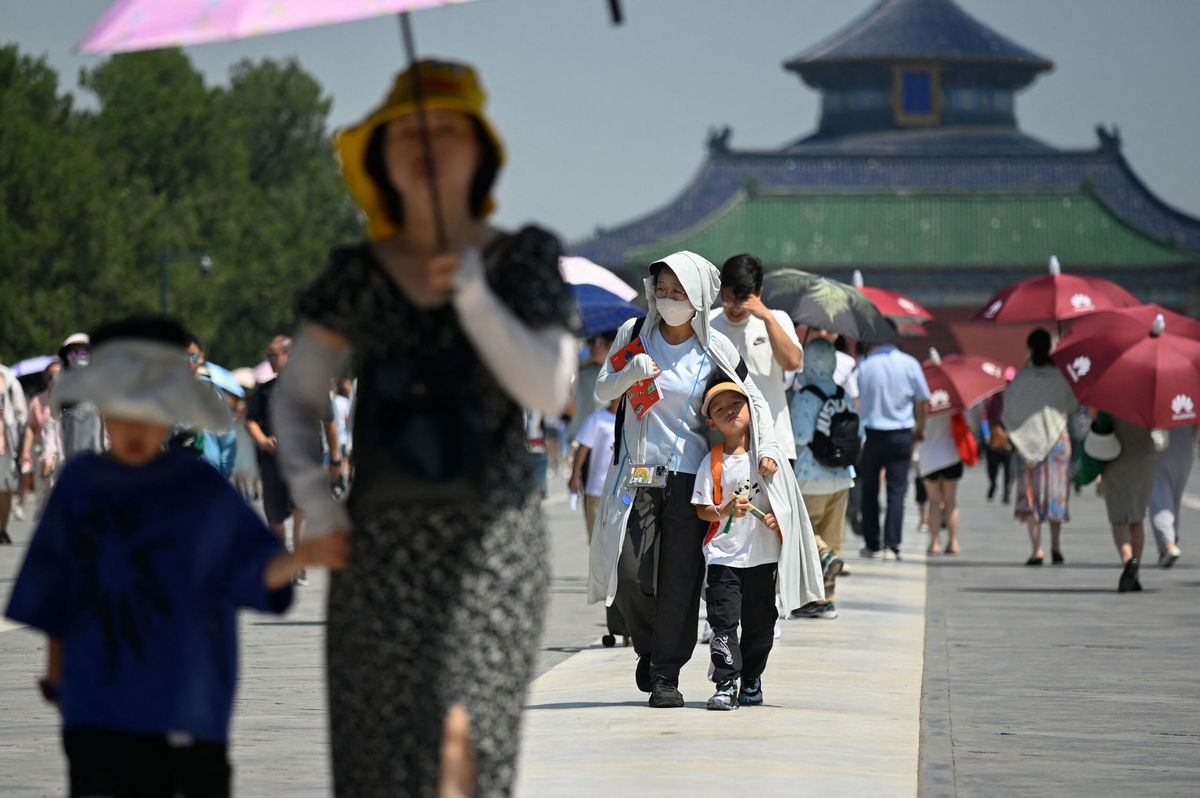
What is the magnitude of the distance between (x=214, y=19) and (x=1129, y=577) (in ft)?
36.4

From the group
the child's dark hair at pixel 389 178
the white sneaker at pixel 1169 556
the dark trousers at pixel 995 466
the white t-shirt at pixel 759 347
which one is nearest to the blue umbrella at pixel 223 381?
the white t-shirt at pixel 759 347

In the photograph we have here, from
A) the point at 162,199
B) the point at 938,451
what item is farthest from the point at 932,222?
the point at 938,451

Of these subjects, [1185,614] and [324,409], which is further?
[1185,614]

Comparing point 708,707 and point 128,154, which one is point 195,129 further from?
point 708,707

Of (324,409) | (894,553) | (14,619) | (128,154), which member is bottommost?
(894,553)

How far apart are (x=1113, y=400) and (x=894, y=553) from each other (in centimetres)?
381

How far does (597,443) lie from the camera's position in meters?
12.4

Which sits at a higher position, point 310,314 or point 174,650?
point 310,314

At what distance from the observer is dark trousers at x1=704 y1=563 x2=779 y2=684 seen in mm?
8094

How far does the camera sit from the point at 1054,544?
56.2ft

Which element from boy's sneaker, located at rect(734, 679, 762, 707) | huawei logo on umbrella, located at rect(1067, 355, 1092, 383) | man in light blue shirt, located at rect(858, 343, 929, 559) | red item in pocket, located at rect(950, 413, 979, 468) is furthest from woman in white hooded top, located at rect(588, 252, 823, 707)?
red item in pocket, located at rect(950, 413, 979, 468)

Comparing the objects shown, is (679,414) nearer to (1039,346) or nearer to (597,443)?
(597,443)

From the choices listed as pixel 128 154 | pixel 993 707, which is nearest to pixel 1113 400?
pixel 993 707

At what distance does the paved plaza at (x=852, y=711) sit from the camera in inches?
272
